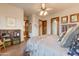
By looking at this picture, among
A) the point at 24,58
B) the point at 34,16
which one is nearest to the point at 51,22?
the point at 34,16

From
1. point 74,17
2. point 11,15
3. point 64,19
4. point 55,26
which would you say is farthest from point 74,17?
point 11,15

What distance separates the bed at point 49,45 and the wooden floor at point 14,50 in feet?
0.24

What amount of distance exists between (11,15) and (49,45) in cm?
68

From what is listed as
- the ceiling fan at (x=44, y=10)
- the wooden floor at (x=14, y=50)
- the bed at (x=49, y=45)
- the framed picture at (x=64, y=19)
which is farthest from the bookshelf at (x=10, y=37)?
the framed picture at (x=64, y=19)

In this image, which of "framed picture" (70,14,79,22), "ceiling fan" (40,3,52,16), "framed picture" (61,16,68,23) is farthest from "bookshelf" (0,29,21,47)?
"framed picture" (70,14,79,22)

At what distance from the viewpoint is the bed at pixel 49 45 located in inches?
63.7

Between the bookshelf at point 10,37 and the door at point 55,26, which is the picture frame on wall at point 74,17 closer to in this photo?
the door at point 55,26

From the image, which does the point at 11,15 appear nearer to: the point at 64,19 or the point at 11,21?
the point at 11,21

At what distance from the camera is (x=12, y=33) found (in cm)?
175

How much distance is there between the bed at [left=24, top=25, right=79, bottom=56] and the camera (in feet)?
5.31

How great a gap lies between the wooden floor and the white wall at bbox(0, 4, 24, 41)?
119 mm

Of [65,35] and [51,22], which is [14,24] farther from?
[65,35]

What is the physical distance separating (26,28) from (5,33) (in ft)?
0.99

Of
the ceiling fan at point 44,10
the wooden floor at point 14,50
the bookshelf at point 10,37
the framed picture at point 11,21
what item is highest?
the ceiling fan at point 44,10
